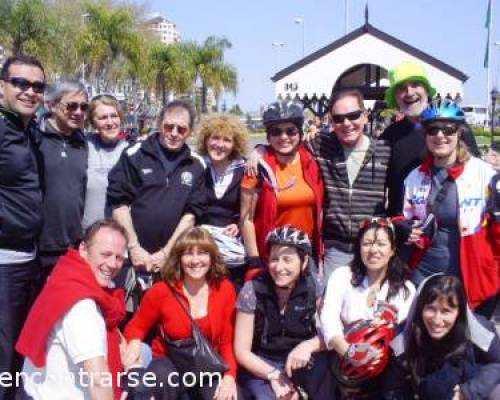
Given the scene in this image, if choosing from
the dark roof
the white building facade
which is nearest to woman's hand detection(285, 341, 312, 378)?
the white building facade

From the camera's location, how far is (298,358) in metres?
4.26

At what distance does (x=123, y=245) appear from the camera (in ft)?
12.5

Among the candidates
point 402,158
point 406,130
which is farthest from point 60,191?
point 406,130

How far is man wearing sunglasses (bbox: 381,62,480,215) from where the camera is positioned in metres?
4.79

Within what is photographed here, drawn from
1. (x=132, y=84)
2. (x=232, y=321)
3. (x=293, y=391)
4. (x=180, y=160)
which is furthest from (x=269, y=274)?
(x=132, y=84)

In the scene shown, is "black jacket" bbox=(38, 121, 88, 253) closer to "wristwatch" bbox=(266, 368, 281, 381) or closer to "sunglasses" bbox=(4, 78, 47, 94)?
"sunglasses" bbox=(4, 78, 47, 94)

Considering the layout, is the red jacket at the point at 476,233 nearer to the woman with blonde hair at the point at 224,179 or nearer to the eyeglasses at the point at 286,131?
the eyeglasses at the point at 286,131

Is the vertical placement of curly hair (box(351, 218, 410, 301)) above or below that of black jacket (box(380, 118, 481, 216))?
below

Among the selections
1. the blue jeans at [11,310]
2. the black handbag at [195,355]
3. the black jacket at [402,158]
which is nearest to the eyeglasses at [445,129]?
the black jacket at [402,158]

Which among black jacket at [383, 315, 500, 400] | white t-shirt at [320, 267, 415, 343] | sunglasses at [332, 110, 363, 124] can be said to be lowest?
black jacket at [383, 315, 500, 400]

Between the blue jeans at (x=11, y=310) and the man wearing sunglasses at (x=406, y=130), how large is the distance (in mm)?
2770

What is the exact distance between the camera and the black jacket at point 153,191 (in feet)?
15.8

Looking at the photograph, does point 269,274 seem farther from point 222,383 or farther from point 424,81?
point 424,81

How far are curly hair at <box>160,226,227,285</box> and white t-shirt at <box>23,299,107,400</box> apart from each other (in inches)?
40.7
